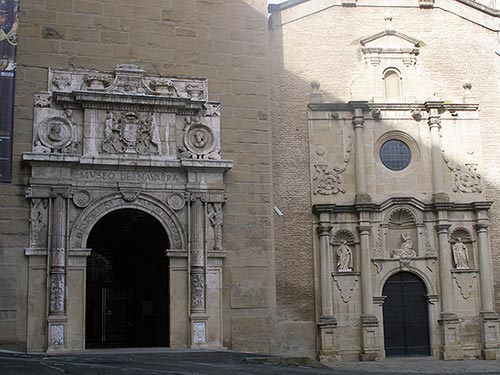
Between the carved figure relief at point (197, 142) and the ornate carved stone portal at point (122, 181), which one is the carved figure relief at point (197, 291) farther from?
the carved figure relief at point (197, 142)

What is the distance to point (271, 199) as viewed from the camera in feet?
68.6

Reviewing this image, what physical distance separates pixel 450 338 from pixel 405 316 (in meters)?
1.33

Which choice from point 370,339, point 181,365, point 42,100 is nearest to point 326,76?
point 370,339

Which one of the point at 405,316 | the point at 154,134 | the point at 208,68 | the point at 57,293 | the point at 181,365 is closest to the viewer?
the point at 181,365

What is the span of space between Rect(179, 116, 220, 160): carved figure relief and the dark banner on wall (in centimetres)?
413

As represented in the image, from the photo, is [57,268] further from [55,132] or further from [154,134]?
[154,134]

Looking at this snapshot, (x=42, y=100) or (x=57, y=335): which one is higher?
(x=42, y=100)

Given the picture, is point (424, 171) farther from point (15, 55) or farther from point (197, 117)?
point (15, 55)

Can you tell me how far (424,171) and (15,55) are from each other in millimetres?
11532

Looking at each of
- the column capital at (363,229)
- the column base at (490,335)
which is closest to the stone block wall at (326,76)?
the column base at (490,335)

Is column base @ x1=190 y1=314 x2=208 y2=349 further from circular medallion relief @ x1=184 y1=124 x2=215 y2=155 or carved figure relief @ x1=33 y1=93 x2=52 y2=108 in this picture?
carved figure relief @ x1=33 y1=93 x2=52 y2=108

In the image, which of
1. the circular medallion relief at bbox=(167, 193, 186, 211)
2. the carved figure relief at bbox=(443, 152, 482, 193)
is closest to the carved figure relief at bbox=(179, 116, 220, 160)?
the circular medallion relief at bbox=(167, 193, 186, 211)

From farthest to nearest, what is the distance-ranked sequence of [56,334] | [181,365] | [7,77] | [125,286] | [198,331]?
[125,286] → [198,331] → [7,77] → [56,334] → [181,365]

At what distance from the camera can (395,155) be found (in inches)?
910
